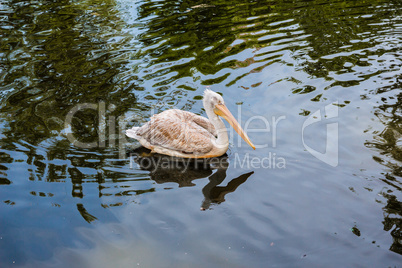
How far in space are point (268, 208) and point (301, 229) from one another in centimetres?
43

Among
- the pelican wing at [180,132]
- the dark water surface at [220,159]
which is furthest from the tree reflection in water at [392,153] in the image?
the pelican wing at [180,132]

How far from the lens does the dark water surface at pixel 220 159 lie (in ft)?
12.9

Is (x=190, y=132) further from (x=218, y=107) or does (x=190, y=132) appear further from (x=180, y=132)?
(x=218, y=107)

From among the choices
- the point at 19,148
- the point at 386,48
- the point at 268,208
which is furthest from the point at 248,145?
the point at 386,48

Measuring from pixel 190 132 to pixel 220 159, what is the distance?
20.6 inches

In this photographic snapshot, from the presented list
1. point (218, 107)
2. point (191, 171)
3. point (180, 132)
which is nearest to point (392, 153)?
point (218, 107)

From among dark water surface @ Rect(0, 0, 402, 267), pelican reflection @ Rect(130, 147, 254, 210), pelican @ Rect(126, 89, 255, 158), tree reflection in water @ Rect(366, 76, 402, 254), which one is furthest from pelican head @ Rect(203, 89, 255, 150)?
tree reflection in water @ Rect(366, 76, 402, 254)

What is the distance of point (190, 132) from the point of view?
5422 millimetres

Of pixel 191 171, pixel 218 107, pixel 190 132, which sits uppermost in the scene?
pixel 218 107

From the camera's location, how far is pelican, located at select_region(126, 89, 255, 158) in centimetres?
532

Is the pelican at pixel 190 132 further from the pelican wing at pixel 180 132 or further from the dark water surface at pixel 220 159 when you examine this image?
the dark water surface at pixel 220 159

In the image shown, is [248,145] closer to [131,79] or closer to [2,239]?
[131,79]

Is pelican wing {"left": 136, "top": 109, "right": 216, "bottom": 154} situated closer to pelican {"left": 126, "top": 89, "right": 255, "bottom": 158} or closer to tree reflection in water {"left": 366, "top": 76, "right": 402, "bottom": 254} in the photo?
pelican {"left": 126, "top": 89, "right": 255, "bottom": 158}

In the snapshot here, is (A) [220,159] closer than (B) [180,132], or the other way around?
(A) [220,159]
